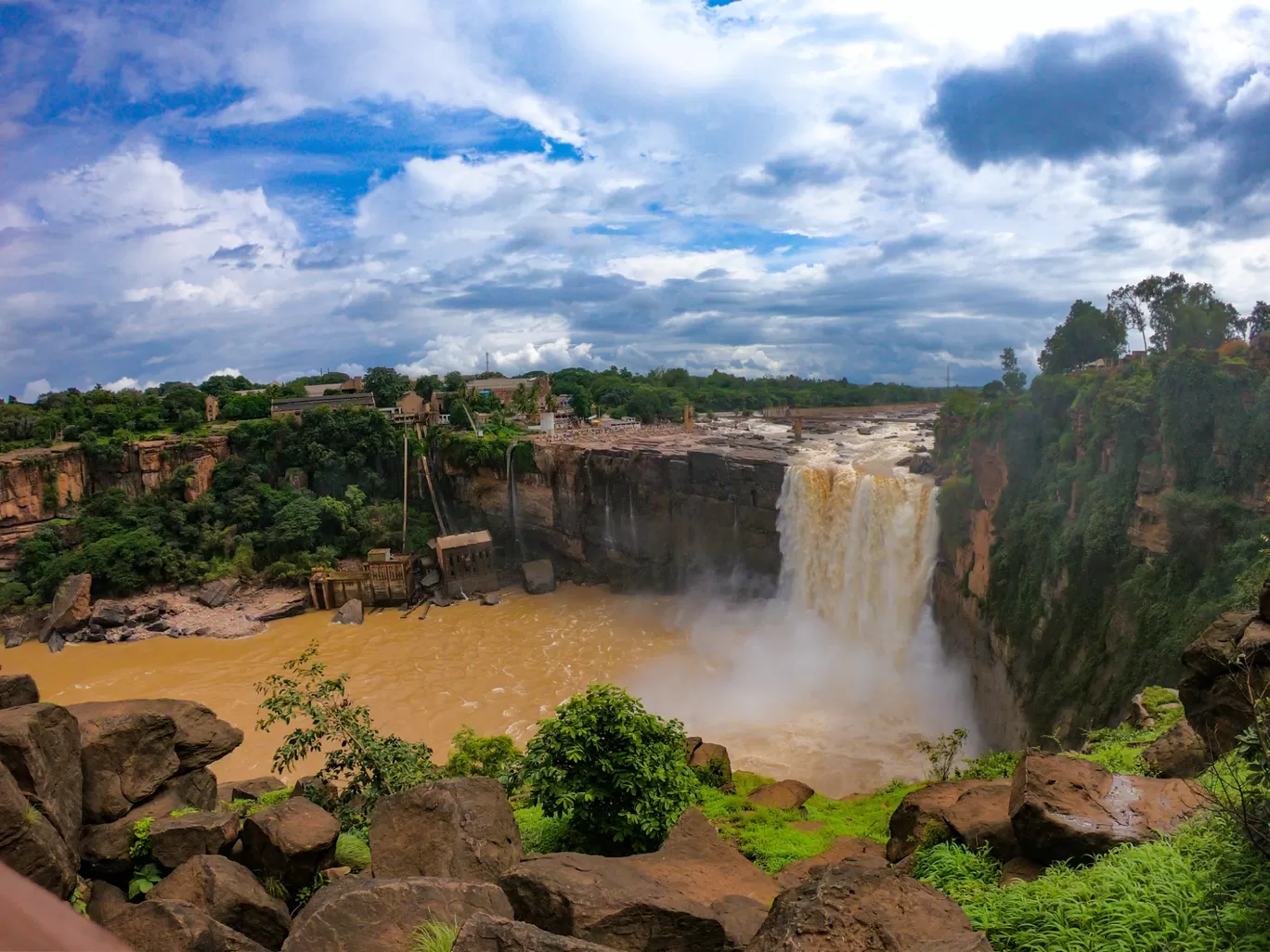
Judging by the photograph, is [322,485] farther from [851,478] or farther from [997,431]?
[997,431]

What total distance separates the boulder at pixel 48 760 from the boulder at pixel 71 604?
2631 cm

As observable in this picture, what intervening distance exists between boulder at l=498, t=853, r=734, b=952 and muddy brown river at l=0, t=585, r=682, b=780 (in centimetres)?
1460

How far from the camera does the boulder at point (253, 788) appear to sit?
1406 centimetres

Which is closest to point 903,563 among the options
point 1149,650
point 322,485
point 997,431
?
point 997,431

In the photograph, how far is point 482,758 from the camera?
1489cm

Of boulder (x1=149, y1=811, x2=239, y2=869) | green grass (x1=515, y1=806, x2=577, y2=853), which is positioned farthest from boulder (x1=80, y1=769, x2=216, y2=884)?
green grass (x1=515, y1=806, x2=577, y2=853)

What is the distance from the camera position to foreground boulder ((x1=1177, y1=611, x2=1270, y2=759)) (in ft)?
25.0

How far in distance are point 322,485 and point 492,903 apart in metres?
37.9

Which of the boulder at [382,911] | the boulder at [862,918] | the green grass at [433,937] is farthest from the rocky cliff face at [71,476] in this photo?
the boulder at [862,918]

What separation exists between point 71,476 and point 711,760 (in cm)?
3898

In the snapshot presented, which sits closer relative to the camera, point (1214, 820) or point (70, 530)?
point (1214, 820)

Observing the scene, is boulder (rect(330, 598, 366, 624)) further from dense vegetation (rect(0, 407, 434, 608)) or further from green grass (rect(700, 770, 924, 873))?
green grass (rect(700, 770, 924, 873))

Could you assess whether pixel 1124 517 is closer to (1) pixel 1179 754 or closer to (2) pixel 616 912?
(1) pixel 1179 754

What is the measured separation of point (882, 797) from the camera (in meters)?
14.0
